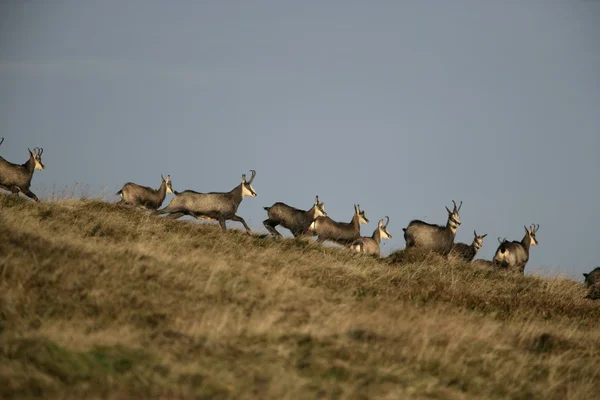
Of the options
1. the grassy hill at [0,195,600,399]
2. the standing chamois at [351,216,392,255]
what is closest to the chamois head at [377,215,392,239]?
the standing chamois at [351,216,392,255]

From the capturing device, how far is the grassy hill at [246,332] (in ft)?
27.9

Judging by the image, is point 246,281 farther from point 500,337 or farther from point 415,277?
point 415,277

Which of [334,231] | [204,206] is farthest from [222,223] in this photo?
[334,231]

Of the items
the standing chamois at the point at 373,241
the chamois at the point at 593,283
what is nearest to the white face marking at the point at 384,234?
the standing chamois at the point at 373,241

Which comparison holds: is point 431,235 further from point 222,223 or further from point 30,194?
point 30,194

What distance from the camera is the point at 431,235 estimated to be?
25922 mm

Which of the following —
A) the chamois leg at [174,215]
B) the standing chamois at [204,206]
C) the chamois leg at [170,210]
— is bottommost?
the chamois leg at [174,215]

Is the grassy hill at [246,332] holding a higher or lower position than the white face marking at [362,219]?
lower

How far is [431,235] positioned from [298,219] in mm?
4975

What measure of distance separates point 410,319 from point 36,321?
633 cm

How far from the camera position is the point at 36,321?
390 inches

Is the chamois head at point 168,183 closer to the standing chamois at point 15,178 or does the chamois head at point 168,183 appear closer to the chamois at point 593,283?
the standing chamois at point 15,178

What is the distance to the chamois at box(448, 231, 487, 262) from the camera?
1027 inches

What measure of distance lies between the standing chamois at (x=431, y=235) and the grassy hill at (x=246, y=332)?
856cm
